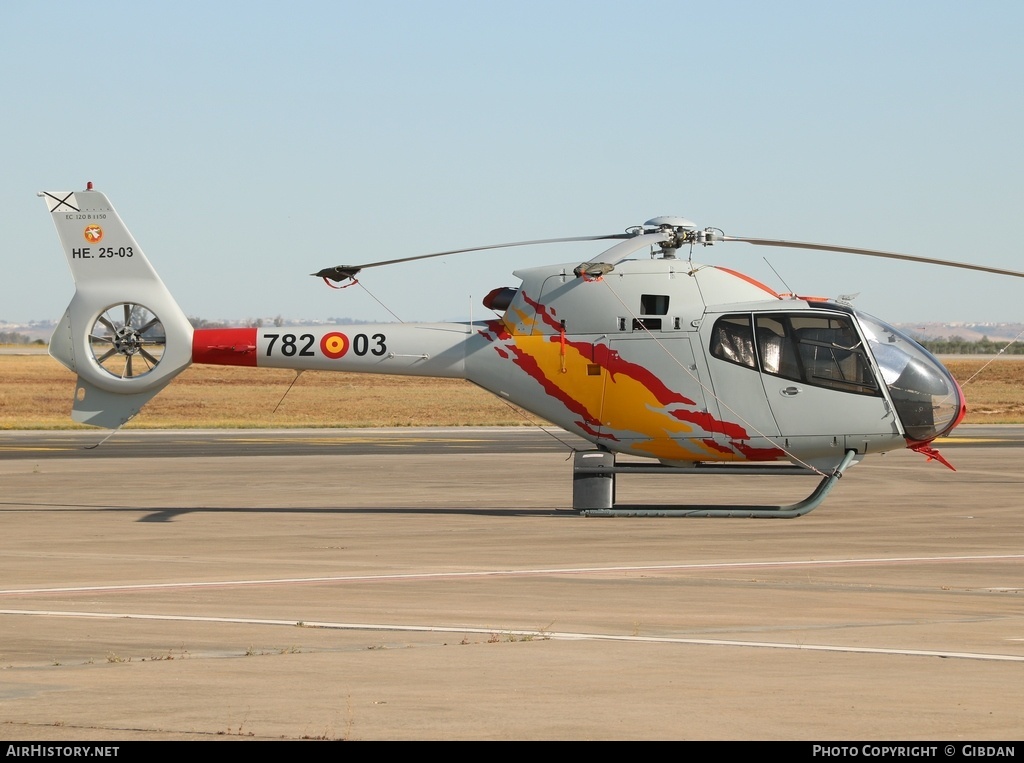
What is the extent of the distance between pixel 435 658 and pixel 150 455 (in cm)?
2339

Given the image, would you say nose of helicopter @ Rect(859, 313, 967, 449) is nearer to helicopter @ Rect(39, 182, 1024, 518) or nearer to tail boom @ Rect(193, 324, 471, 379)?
helicopter @ Rect(39, 182, 1024, 518)

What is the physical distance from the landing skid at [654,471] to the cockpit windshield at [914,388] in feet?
3.26

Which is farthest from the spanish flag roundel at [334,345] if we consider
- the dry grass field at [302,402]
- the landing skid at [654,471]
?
the dry grass field at [302,402]

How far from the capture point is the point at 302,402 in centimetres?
5959

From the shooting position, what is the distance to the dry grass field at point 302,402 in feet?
157

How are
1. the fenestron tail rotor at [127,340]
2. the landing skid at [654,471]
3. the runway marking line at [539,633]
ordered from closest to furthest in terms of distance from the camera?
the runway marking line at [539,633]
the landing skid at [654,471]
the fenestron tail rotor at [127,340]

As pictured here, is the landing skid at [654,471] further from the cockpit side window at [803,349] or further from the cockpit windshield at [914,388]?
the cockpit side window at [803,349]

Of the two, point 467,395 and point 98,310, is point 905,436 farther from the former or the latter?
point 467,395

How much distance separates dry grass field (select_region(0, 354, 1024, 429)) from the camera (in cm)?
4797

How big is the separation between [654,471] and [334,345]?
5.34 m

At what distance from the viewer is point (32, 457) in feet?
98.0

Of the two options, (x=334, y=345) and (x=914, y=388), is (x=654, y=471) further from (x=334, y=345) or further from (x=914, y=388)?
(x=334, y=345)

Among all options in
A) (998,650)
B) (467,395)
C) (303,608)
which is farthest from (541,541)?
(467,395)

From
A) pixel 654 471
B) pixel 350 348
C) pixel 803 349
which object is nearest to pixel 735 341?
pixel 803 349
